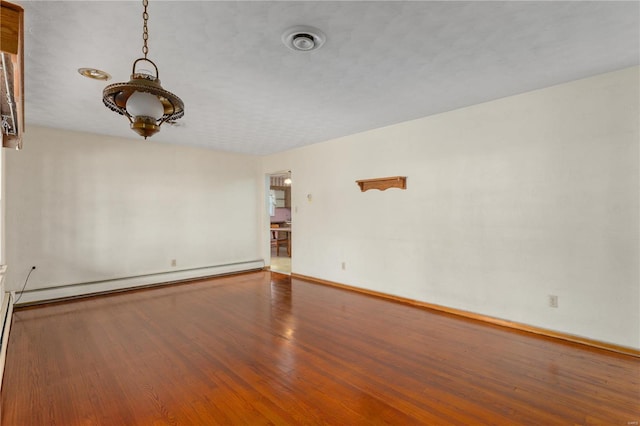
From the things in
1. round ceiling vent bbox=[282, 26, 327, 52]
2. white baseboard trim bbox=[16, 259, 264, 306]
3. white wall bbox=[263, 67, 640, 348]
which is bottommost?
white baseboard trim bbox=[16, 259, 264, 306]

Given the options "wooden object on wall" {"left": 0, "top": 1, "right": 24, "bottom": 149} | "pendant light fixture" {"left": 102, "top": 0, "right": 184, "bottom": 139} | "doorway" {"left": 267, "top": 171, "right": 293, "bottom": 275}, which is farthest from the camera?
"doorway" {"left": 267, "top": 171, "right": 293, "bottom": 275}

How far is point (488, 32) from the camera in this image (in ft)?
7.18

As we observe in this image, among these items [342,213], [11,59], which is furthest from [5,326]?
[342,213]

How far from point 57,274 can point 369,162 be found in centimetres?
487

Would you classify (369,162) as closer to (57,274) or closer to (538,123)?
(538,123)

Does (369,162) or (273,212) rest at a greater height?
(369,162)

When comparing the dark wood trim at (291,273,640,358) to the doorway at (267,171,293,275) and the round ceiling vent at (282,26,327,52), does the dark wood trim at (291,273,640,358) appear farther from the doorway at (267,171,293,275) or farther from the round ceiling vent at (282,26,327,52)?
the doorway at (267,171,293,275)

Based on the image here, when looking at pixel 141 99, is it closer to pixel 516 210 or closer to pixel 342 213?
pixel 516 210

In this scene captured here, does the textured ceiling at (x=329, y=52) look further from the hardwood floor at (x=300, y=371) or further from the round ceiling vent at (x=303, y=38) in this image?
the hardwood floor at (x=300, y=371)

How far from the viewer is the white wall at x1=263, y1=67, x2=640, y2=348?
9.28ft

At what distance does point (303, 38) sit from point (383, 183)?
2.75 meters

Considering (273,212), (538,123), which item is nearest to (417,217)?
(538,123)

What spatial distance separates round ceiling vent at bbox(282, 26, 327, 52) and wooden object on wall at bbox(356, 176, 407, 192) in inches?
96.9

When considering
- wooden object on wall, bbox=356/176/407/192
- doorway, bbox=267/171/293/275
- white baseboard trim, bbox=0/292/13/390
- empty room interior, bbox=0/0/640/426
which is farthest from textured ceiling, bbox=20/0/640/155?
doorway, bbox=267/171/293/275
